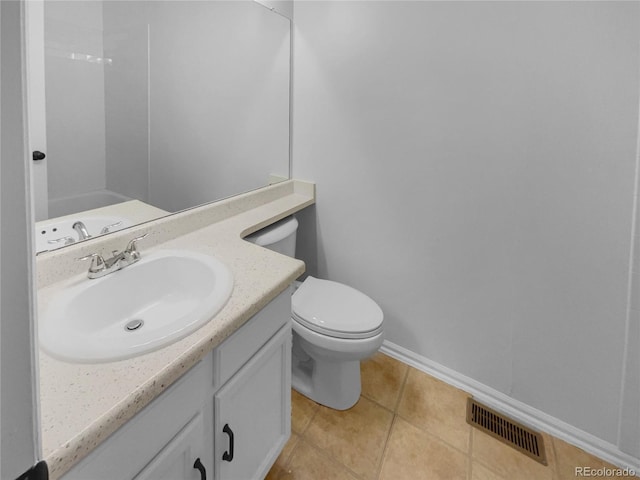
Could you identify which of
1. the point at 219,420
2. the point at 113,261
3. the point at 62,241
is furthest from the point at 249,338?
the point at 62,241

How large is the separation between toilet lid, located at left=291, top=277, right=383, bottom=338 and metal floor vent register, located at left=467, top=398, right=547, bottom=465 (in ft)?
2.06

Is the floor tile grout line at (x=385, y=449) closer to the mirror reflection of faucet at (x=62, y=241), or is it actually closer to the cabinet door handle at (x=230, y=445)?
the cabinet door handle at (x=230, y=445)

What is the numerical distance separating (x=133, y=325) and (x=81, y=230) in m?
0.37

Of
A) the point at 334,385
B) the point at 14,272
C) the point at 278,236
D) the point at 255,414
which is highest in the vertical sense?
the point at 14,272

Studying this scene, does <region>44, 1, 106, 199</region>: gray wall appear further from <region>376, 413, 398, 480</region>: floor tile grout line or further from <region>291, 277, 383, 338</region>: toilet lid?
<region>376, 413, 398, 480</region>: floor tile grout line

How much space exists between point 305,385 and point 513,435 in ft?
3.09

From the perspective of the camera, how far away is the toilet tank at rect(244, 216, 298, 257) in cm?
163

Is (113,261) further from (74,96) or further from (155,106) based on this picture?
(155,106)

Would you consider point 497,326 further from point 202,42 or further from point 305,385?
point 202,42

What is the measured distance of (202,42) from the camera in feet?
4.79

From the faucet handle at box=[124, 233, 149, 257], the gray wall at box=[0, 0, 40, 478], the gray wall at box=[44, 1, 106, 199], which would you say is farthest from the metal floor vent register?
the gray wall at box=[44, 1, 106, 199]

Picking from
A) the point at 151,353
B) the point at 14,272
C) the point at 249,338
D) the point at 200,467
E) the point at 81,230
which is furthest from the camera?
the point at 81,230

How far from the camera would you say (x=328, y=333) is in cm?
142

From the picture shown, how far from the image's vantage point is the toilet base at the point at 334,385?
1.57m
